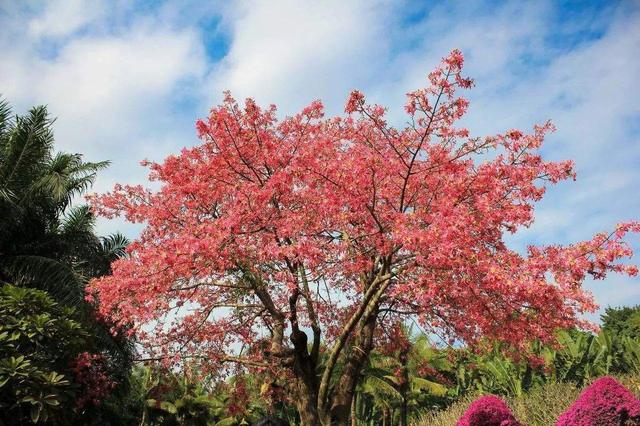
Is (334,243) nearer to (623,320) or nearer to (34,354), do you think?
(34,354)

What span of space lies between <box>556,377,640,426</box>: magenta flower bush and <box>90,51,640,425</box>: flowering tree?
120cm

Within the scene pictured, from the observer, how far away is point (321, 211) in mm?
10273

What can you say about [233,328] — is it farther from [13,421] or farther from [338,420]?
[13,421]

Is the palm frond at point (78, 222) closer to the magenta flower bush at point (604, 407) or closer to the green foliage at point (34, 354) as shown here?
the green foliage at point (34, 354)

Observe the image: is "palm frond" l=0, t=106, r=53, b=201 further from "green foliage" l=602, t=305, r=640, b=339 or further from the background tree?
"green foliage" l=602, t=305, r=640, b=339

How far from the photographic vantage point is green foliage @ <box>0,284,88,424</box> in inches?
398

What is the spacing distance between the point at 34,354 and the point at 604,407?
10.4 metres

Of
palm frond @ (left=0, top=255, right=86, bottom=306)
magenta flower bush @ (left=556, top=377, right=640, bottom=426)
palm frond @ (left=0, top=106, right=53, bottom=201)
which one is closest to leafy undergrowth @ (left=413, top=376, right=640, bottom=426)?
magenta flower bush @ (left=556, top=377, right=640, bottom=426)

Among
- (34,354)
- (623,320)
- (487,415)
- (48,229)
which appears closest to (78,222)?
(48,229)

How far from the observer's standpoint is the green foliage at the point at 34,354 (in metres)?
10.1

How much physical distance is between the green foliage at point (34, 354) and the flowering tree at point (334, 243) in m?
1.35

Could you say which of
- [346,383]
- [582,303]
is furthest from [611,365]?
[582,303]

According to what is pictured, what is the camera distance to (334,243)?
1064 centimetres

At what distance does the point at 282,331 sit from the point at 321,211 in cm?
304
